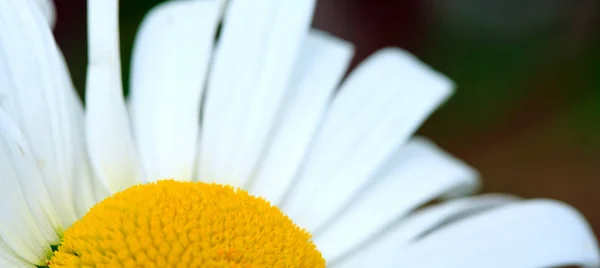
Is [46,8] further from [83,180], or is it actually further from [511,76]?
[511,76]

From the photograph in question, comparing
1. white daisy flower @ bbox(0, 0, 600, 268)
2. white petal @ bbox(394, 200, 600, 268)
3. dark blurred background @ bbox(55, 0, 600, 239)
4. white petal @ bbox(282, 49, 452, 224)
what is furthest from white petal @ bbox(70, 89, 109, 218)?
dark blurred background @ bbox(55, 0, 600, 239)

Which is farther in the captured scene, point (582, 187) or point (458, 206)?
point (582, 187)

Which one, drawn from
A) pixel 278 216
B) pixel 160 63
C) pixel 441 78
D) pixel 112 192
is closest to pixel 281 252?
pixel 278 216

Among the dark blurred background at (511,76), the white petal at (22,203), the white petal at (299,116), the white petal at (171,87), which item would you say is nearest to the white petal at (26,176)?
the white petal at (22,203)

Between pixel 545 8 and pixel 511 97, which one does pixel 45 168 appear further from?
pixel 545 8

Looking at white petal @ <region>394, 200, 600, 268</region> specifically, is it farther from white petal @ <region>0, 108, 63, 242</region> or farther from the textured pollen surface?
white petal @ <region>0, 108, 63, 242</region>

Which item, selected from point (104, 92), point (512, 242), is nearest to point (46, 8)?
point (104, 92)
